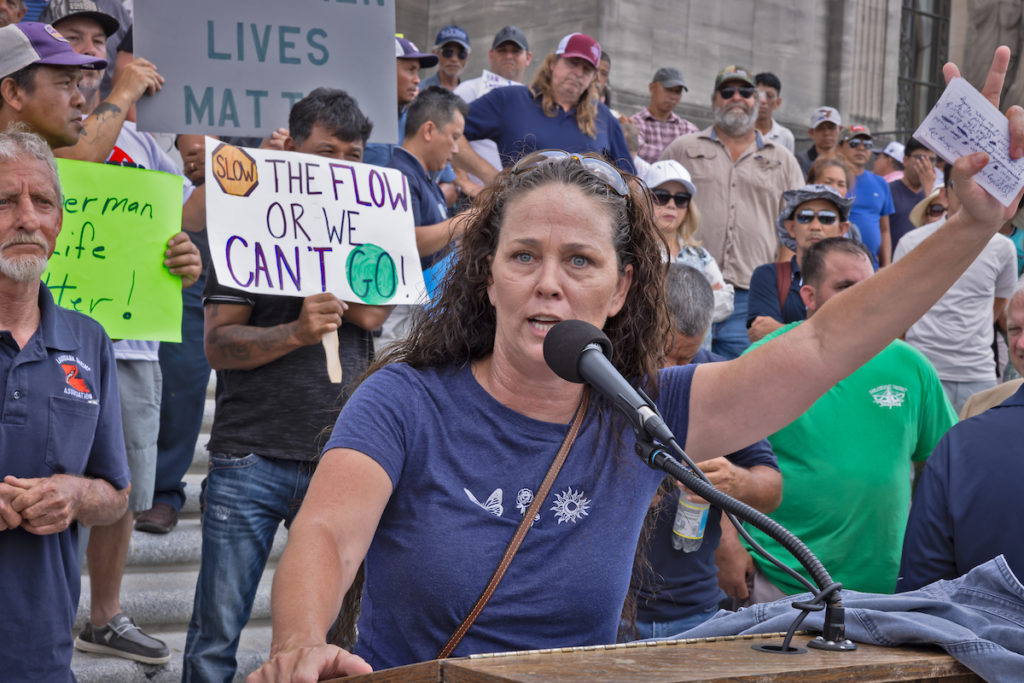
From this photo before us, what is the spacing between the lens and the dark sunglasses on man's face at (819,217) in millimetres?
7047

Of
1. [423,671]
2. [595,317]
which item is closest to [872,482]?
[595,317]

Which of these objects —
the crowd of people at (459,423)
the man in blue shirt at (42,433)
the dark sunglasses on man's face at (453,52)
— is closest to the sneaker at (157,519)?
the crowd of people at (459,423)

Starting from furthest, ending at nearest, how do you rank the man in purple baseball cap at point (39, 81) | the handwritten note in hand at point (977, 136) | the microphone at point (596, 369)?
the man in purple baseball cap at point (39, 81)
the handwritten note in hand at point (977, 136)
the microphone at point (596, 369)

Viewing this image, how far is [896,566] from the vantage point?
4.75 metres

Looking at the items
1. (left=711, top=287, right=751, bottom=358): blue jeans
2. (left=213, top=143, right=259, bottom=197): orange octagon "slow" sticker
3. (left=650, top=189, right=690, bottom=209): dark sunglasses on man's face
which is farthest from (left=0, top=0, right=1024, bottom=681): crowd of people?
(left=711, top=287, right=751, bottom=358): blue jeans

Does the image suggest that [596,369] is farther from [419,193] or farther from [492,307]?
[419,193]

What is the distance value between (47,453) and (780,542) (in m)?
2.48

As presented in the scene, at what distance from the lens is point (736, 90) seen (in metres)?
9.30

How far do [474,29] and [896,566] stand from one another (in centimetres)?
1141

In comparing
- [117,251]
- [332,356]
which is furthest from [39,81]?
[332,356]

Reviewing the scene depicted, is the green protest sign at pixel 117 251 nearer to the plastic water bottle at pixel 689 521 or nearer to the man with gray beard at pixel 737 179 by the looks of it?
the plastic water bottle at pixel 689 521

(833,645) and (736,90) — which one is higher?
(736,90)

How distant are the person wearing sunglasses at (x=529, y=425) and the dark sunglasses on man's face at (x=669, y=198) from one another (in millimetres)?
4575

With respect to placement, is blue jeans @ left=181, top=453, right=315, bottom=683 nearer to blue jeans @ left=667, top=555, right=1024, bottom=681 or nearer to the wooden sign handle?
the wooden sign handle
